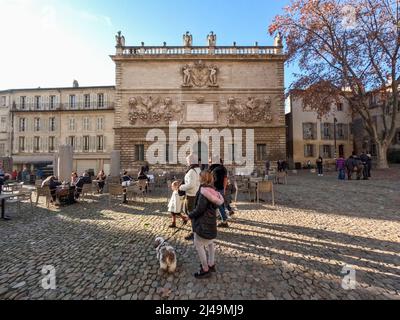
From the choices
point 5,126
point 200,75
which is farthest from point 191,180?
point 5,126

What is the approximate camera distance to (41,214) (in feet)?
22.6

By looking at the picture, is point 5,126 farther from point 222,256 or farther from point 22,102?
point 222,256

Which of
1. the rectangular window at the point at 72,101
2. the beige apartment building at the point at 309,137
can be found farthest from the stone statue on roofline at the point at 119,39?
the beige apartment building at the point at 309,137

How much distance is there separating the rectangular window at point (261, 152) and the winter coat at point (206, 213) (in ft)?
68.5

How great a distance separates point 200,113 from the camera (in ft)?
73.5

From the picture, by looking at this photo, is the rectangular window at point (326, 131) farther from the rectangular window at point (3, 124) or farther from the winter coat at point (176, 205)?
the rectangular window at point (3, 124)

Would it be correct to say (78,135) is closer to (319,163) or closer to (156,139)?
(156,139)

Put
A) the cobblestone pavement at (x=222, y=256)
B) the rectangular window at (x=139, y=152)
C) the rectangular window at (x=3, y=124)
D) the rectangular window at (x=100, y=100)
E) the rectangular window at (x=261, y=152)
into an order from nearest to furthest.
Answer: the cobblestone pavement at (x=222, y=256) → the rectangular window at (x=139, y=152) → the rectangular window at (x=261, y=152) → the rectangular window at (x=3, y=124) → the rectangular window at (x=100, y=100)

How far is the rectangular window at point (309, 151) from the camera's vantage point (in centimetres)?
2847

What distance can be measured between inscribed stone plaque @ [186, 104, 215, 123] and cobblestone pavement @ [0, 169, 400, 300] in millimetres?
16627

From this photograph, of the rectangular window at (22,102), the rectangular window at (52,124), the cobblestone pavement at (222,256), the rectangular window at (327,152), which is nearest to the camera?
the cobblestone pavement at (222,256)

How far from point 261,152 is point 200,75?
1005 cm

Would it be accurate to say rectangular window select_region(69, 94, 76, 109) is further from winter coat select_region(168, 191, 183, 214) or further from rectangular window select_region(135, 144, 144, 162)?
winter coat select_region(168, 191, 183, 214)

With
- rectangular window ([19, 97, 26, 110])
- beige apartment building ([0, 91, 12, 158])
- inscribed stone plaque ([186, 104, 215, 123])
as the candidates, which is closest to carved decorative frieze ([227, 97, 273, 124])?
inscribed stone plaque ([186, 104, 215, 123])
